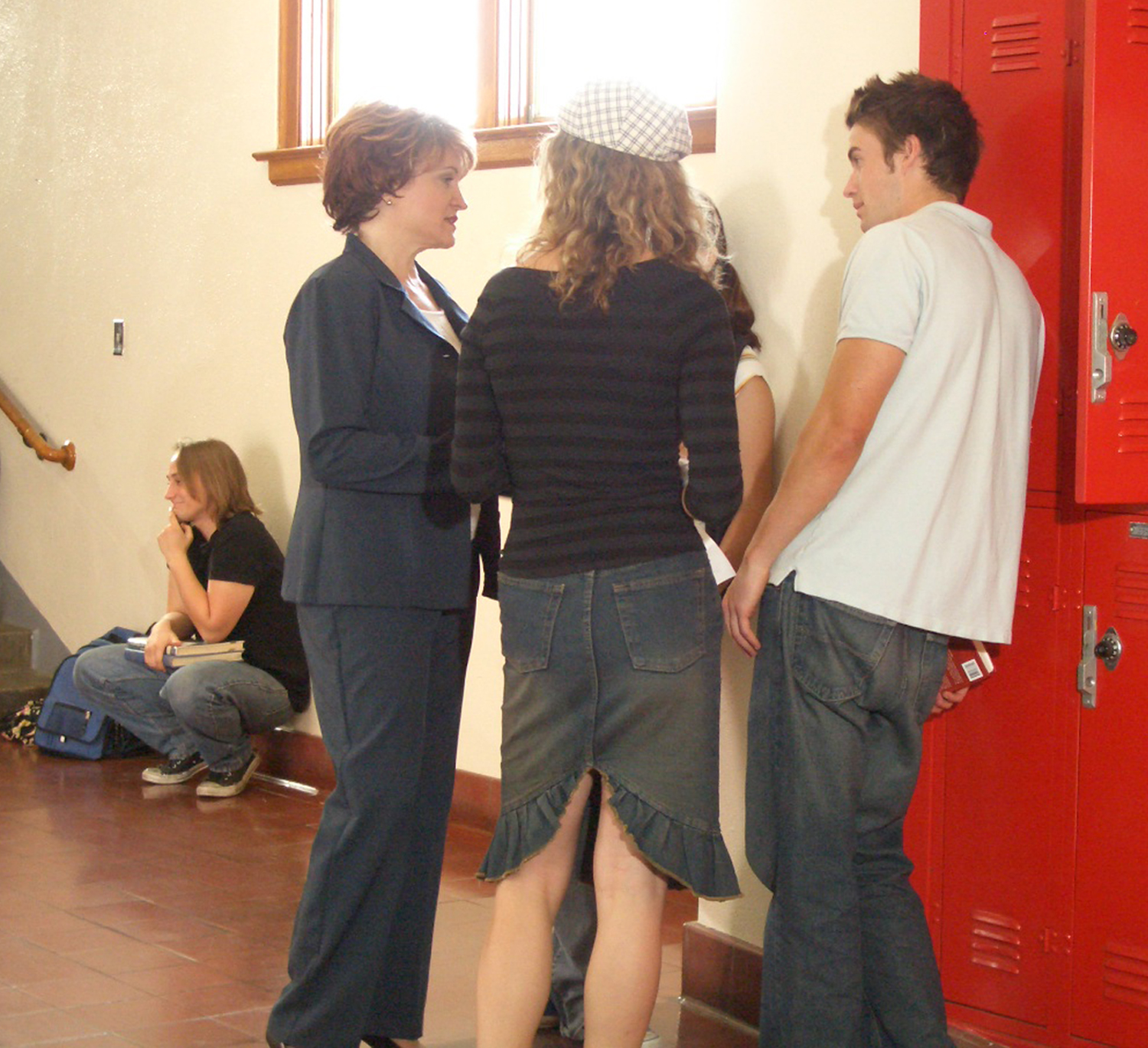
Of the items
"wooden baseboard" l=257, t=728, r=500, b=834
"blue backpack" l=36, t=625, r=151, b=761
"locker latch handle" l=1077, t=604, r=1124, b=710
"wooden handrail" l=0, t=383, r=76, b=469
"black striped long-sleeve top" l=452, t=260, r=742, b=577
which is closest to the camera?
"black striped long-sleeve top" l=452, t=260, r=742, b=577

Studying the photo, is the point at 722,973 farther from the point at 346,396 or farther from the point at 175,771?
the point at 175,771

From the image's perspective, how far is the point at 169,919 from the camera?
3.46 m

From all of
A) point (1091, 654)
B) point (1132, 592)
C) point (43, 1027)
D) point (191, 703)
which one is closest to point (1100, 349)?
point (1132, 592)

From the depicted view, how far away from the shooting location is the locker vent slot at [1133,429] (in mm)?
2221

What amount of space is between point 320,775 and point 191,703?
1.66 feet

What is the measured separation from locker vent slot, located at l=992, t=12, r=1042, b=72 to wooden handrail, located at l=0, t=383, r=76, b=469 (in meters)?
4.74

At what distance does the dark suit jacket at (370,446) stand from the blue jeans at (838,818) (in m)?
0.56

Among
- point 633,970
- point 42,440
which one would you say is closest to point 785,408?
point 633,970

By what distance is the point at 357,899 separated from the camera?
2357 millimetres

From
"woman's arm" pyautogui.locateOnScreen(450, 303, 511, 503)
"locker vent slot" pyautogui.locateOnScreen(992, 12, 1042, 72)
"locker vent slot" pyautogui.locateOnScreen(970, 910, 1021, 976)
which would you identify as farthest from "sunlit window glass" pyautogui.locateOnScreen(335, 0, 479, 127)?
"locker vent slot" pyautogui.locateOnScreen(970, 910, 1021, 976)

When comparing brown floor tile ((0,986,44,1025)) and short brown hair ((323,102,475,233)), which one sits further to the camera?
brown floor tile ((0,986,44,1025))

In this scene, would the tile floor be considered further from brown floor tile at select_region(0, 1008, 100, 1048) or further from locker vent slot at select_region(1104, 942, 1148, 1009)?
locker vent slot at select_region(1104, 942, 1148, 1009)

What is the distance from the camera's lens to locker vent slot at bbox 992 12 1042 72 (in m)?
2.42

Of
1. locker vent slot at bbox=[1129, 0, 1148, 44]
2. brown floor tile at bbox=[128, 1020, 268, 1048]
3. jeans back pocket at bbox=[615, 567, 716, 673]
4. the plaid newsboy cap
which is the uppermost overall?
locker vent slot at bbox=[1129, 0, 1148, 44]
